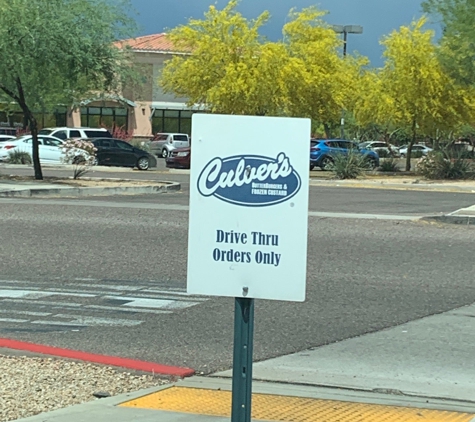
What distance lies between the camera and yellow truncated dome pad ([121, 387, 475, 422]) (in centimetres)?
611

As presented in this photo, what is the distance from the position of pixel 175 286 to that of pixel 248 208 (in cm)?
700

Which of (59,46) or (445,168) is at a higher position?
(59,46)

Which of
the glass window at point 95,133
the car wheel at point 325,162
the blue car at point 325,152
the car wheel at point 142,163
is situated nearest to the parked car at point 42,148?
the car wheel at point 142,163

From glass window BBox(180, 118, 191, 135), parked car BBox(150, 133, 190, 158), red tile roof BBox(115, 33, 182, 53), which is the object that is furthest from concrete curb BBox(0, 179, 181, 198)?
glass window BBox(180, 118, 191, 135)

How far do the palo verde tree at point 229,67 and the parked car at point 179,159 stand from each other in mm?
2348

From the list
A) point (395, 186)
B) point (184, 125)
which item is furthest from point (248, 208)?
point (184, 125)

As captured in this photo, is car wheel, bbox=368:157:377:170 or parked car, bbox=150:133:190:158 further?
parked car, bbox=150:133:190:158

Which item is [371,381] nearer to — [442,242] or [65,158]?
[442,242]

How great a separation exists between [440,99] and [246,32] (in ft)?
29.8

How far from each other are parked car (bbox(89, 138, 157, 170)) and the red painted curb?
113 ft

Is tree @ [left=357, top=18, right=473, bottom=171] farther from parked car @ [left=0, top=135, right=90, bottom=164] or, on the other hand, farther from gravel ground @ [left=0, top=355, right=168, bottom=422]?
gravel ground @ [left=0, top=355, right=168, bottom=422]

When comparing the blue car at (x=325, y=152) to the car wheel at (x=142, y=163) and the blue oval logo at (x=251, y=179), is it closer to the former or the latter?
the car wheel at (x=142, y=163)

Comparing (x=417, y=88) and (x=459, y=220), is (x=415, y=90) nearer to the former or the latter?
(x=417, y=88)

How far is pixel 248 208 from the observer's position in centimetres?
432
